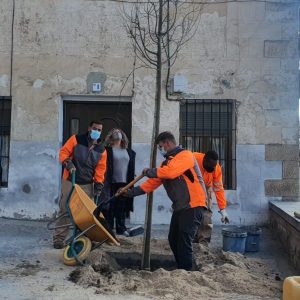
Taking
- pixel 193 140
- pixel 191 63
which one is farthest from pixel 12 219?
pixel 191 63

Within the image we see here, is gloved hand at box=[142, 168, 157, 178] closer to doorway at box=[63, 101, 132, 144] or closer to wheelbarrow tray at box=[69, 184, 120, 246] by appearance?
wheelbarrow tray at box=[69, 184, 120, 246]

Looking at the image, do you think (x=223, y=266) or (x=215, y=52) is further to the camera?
(x=215, y=52)

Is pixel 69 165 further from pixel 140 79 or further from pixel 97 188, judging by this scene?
pixel 140 79

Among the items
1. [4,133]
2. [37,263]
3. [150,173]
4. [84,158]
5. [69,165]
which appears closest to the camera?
[150,173]

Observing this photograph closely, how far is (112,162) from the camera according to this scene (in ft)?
25.5

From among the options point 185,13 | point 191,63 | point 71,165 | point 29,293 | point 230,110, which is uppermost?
point 185,13

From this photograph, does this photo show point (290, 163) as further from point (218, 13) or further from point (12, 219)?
point (12, 219)

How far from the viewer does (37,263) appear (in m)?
5.93

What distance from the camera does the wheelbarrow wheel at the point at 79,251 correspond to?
568 centimetres

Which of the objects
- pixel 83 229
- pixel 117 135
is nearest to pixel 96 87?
pixel 117 135

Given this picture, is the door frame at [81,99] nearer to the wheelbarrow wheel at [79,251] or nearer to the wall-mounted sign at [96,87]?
the wall-mounted sign at [96,87]

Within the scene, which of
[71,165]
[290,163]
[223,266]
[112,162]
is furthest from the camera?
[290,163]

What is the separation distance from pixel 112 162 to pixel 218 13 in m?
3.83

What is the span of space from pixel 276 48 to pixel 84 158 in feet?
15.3
